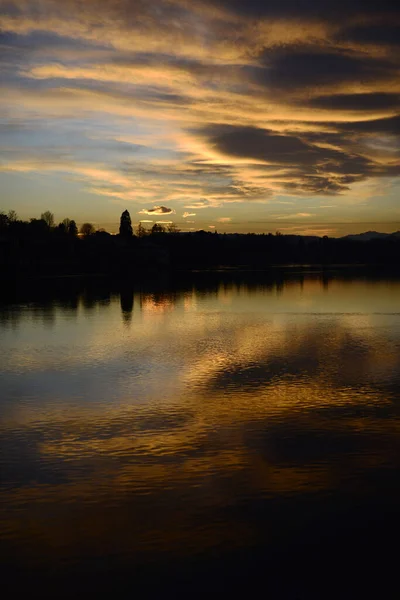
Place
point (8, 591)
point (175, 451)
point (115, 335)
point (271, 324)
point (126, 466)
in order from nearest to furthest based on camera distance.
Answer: point (8, 591), point (126, 466), point (175, 451), point (115, 335), point (271, 324)

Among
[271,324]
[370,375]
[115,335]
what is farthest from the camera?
[271,324]

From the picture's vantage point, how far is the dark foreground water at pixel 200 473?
11984mm

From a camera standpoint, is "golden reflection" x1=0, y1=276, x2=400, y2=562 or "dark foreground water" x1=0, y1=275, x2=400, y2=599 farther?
"golden reflection" x1=0, y1=276, x2=400, y2=562

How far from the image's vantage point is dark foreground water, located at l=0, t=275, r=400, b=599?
12.0 meters

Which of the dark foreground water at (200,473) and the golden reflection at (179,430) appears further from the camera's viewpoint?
the golden reflection at (179,430)

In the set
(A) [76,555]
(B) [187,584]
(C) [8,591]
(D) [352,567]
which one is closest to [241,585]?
(B) [187,584]

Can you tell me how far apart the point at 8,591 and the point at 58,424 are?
10295 mm

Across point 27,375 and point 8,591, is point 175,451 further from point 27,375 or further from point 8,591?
point 27,375

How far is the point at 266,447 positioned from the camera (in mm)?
18875

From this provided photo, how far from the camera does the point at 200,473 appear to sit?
16766 millimetres

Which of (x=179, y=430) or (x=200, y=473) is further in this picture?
(x=179, y=430)

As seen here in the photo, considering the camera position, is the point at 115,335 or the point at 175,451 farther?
the point at 115,335

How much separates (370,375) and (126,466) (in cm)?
1655

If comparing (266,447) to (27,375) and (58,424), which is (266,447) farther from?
(27,375)
